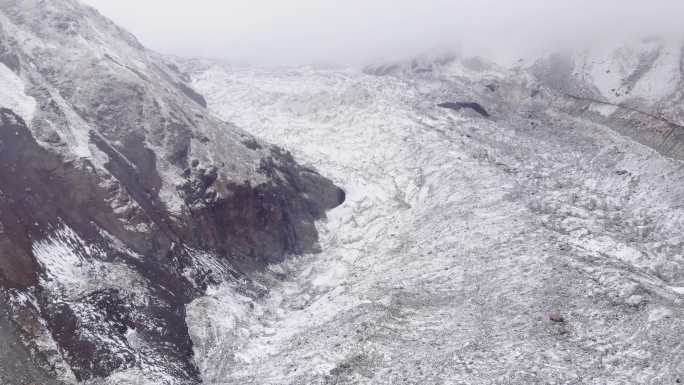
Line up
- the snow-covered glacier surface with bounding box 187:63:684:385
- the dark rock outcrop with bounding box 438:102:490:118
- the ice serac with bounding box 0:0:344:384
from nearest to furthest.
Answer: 1. the snow-covered glacier surface with bounding box 187:63:684:385
2. the ice serac with bounding box 0:0:344:384
3. the dark rock outcrop with bounding box 438:102:490:118

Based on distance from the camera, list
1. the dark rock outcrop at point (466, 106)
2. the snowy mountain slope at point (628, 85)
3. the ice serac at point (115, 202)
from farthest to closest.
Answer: the dark rock outcrop at point (466, 106)
the snowy mountain slope at point (628, 85)
the ice serac at point (115, 202)

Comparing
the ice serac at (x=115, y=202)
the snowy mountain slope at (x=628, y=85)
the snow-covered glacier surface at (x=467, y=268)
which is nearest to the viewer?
the snow-covered glacier surface at (x=467, y=268)

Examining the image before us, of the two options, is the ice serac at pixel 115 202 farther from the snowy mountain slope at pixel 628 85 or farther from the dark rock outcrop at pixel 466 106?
the snowy mountain slope at pixel 628 85

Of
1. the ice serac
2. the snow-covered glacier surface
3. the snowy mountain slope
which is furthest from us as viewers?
the snowy mountain slope

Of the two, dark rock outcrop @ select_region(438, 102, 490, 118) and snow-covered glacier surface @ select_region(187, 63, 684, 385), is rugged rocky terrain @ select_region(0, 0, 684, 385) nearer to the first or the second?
snow-covered glacier surface @ select_region(187, 63, 684, 385)

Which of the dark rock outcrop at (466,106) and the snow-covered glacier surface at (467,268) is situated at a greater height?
the dark rock outcrop at (466,106)

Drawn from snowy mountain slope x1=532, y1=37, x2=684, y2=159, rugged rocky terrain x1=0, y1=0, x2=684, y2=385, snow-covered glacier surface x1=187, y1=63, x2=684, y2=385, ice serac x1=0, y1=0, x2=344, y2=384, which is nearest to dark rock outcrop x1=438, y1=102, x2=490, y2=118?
rugged rocky terrain x1=0, y1=0, x2=684, y2=385

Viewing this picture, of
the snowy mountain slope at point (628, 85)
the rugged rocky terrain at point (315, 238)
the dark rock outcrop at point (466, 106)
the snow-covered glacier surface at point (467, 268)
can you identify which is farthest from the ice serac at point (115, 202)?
the snowy mountain slope at point (628, 85)

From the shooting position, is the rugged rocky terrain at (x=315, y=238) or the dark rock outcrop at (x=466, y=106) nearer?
the rugged rocky terrain at (x=315, y=238)
